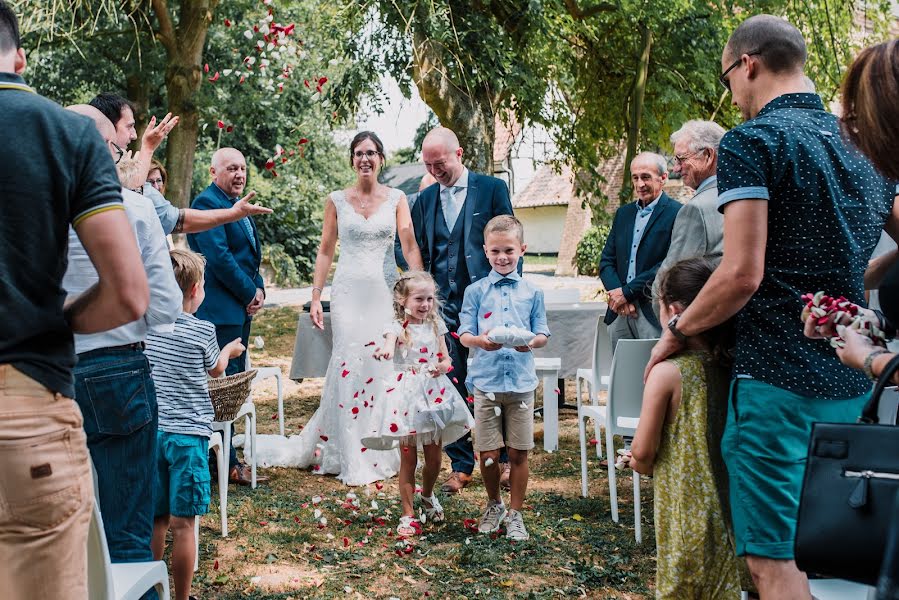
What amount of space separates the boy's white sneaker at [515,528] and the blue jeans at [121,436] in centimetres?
239

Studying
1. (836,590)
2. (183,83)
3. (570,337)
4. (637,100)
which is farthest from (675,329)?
(183,83)

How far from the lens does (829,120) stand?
2721 mm

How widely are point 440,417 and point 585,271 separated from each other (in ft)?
86.7

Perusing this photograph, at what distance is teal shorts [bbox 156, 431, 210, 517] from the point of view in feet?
12.1

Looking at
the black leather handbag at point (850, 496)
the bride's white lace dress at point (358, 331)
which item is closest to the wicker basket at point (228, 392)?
the bride's white lace dress at point (358, 331)

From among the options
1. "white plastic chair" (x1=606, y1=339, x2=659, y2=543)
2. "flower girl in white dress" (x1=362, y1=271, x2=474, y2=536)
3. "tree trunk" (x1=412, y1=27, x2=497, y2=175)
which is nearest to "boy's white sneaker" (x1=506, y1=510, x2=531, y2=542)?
"flower girl in white dress" (x1=362, y1=271, x2=474, y2=536)

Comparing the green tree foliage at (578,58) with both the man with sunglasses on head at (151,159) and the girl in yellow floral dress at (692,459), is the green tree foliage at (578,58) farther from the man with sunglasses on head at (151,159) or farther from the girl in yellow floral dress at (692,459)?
the girl in yellow floral dress at (692,459)

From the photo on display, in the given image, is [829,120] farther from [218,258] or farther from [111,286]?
[218,258]

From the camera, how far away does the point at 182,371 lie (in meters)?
3.70

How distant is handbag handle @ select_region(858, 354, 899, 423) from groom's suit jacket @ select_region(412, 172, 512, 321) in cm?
406

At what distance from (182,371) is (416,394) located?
149 centimetres

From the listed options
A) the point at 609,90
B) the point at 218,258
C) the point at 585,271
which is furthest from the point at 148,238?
the point at 585,271

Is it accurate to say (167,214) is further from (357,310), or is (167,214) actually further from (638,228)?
(638,228)

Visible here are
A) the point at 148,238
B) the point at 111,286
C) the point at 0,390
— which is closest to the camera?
the point at 0,390
